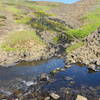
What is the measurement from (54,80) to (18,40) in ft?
107

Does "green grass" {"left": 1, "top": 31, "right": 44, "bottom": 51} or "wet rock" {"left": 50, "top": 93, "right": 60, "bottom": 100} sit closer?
"wet rock" {"left": 50, "top": 93, "right": 60, "bottom": 100}

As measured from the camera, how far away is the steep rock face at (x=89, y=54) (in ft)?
210

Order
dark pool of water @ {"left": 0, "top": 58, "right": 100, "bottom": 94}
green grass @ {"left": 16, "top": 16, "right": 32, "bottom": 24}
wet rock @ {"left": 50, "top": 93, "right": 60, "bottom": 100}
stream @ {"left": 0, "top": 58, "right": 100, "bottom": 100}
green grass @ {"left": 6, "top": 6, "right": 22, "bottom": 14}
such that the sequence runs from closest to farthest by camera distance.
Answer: wet rock @ {"left": 50, "top": 93, "right": 60, "bottom": 100}, stream @ {"left": 0, "top": 58, "right": 100, "bottom": 100}, dark pool of water @ {"left": 0, "top": 58, "right": 100, "bottom": 94}, green grass @ {"left": 16, "top": 16, "right": 32, "bottom": 24}, green grass @ {"left": 6, "top": 6, "right": 22, "bottom": 14}

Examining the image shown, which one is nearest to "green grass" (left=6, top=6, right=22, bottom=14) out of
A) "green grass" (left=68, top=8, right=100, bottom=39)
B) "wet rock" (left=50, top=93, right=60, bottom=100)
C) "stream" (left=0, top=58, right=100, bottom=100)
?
"green grass" (left=68, top=8, right=100, bottom=39)

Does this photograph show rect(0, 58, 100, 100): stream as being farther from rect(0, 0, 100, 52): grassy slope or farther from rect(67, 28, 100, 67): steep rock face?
rect(0, 0, 100, 52): grassy slope

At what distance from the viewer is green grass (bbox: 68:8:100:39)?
309 feet

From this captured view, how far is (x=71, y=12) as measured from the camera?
144250 mm

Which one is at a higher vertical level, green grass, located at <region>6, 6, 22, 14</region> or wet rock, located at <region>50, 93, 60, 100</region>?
green grass, located at <region>6, 6, 22, 14</region>

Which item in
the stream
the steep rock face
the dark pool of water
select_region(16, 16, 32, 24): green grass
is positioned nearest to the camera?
the stream

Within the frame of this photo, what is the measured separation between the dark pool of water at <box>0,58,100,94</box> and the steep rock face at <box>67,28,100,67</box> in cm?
418

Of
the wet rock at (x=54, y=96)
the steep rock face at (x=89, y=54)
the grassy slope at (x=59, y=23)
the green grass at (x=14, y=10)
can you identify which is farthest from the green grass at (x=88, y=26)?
the wet rock at (x=54, y=96)

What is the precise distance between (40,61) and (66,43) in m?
22.5

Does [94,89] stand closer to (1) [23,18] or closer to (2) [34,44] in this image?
(2) [34,44]

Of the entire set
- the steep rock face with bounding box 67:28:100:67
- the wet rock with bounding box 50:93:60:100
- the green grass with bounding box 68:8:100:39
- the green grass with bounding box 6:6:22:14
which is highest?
the green grass with bounding box 6:6:22:14
